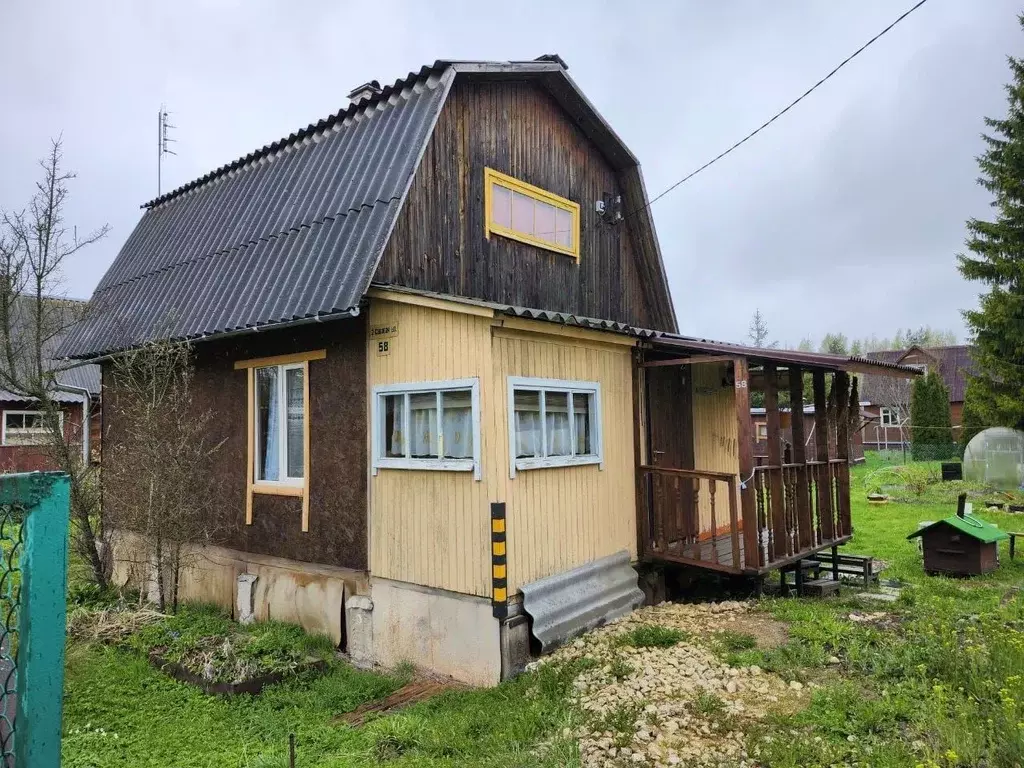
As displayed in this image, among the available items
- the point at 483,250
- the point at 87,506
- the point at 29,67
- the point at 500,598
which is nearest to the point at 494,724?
the point at 500,598

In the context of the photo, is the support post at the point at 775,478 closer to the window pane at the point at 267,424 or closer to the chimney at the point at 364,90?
the window pane at the point at 267,424

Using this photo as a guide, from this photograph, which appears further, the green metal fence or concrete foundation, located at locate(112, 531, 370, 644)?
concrete foundation, located at locate(112, 531, 370, 644)

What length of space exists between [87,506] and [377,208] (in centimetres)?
599

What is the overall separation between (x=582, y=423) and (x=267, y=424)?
4079 millimetres

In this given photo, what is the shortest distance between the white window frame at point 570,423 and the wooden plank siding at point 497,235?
1.83 meters

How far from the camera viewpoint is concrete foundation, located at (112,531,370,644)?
7.79m

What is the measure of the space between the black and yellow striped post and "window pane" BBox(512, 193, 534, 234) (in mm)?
4410

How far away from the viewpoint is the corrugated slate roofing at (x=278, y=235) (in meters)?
7.66

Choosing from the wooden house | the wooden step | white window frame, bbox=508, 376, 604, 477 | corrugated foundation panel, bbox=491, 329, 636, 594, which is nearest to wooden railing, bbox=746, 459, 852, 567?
the wooden step

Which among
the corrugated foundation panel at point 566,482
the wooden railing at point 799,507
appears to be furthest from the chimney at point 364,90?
the wooden railing at point 799,507

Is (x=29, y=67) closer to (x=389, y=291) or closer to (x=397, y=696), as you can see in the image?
(x=389, y=291)

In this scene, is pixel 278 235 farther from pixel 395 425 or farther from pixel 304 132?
pixel 395 425

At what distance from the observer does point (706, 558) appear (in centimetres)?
823

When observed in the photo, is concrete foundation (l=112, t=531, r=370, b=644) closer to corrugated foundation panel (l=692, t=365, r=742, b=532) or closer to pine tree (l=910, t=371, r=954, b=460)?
corrugated foundation panel (l=692, t=365, r=742, b=532)
